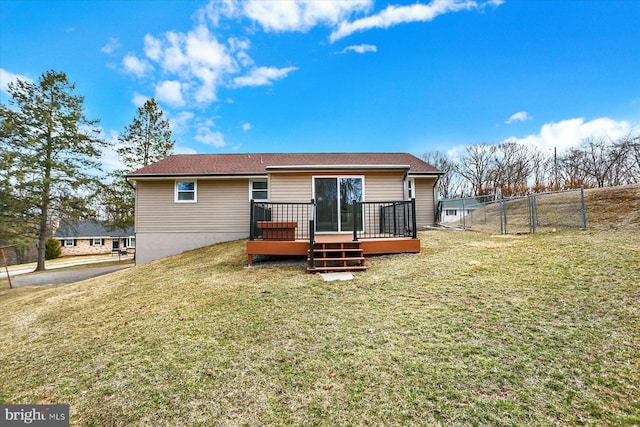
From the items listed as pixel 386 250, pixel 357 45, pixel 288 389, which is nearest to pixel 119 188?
pixel 357 45

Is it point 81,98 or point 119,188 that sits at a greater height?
point 81,98

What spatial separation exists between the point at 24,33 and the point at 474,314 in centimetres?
1693

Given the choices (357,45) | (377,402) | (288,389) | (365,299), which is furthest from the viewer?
(357,45)

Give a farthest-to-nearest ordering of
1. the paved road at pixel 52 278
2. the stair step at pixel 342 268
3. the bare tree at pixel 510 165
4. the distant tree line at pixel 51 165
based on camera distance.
→ 1. the bare tree at pixel 510 165
2. the distant tree line at pixel 51 165
3. the paved road at pixel 52 278
4. the stair step at pixel 342 268

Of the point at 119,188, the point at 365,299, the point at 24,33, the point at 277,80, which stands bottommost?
the point at 365,299

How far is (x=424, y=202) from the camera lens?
1355 centimetres

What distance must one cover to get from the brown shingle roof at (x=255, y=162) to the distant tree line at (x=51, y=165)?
6.11m

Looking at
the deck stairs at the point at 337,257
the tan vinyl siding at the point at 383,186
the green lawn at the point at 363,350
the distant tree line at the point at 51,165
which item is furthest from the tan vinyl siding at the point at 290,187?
the distant tree line at the point at 51,165

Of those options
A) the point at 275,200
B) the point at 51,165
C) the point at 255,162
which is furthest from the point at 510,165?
the point at 51,165

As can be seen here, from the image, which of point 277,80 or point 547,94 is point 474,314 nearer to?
point 277,80

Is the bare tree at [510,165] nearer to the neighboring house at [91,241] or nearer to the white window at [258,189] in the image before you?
the white window at [258,189]

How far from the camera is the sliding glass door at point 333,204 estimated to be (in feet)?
29.1

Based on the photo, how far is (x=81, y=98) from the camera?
677 inches

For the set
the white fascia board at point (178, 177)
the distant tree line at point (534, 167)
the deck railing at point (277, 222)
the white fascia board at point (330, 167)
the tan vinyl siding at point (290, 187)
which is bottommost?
the deck railing at point (277, 222)
